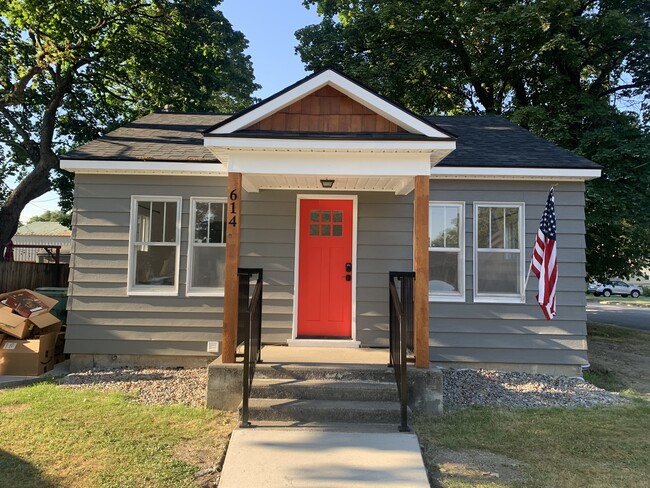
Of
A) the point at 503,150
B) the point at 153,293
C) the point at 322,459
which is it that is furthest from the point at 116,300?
the point at 503,150

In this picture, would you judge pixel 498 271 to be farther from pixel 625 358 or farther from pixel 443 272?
pixel 625 358

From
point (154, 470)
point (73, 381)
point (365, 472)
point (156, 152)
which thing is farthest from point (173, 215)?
point (365, 472)

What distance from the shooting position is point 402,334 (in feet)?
13.5

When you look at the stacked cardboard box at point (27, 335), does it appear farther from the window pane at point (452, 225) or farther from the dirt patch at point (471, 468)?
the window pane at point (452, 225)

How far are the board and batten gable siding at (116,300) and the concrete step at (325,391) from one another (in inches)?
84.3

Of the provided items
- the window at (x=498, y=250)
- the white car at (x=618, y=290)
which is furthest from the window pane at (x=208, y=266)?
the white car at (x=618, y=290)

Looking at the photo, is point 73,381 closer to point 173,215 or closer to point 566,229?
point 173,215

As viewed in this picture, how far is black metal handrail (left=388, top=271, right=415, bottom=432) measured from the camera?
400 cm

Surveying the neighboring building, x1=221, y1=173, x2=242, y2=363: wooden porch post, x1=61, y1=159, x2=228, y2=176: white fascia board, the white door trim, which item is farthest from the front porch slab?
the neighboring building

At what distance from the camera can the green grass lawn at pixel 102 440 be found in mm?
3162

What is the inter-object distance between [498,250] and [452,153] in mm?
1702

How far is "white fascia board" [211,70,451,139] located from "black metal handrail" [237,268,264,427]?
167 cm

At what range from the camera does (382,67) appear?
13.8 meters

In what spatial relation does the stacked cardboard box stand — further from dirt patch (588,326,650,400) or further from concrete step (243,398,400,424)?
dirt patch (588,326,650,400)
